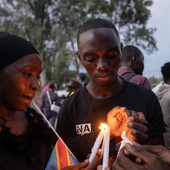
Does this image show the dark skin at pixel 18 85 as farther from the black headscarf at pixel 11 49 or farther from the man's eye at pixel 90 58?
the man's eye at pixel 90 58

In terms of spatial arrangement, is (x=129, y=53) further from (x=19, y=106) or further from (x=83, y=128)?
(x=19, y=106)

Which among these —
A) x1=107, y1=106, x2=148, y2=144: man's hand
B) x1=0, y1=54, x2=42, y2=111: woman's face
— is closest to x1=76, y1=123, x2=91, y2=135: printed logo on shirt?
x1=107, y1=106, x2=148, y2=144: man's hand

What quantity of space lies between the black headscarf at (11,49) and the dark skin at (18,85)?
0.08 ft

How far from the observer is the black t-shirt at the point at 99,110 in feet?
6.74

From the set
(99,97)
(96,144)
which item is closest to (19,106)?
(96,144)

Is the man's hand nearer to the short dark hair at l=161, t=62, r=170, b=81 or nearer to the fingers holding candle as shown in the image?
the fingers holding candle

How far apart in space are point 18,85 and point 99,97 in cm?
75

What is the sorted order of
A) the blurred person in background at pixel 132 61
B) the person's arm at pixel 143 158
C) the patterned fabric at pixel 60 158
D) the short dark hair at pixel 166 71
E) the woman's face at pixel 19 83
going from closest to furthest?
the person's arm at pixel 143 158
the woman's face at pixel 19 83
the patterned fabric at pixel 60 158
the blurred person in background at pixel 132 61
the short dark hair at pixel 166 71

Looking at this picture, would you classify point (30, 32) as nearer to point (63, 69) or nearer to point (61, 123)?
point (63, 69)

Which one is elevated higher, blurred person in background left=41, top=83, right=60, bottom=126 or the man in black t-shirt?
the man in black t-shirt

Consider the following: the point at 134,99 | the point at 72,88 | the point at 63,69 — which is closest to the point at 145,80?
the point at 134,99

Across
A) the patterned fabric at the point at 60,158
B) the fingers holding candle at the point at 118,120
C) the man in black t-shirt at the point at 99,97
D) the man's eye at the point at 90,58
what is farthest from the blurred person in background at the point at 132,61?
the patterned fabric at the point at 60,158

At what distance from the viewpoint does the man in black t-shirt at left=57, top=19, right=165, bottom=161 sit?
2.00 meters

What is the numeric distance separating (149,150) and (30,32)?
75.5 feet
